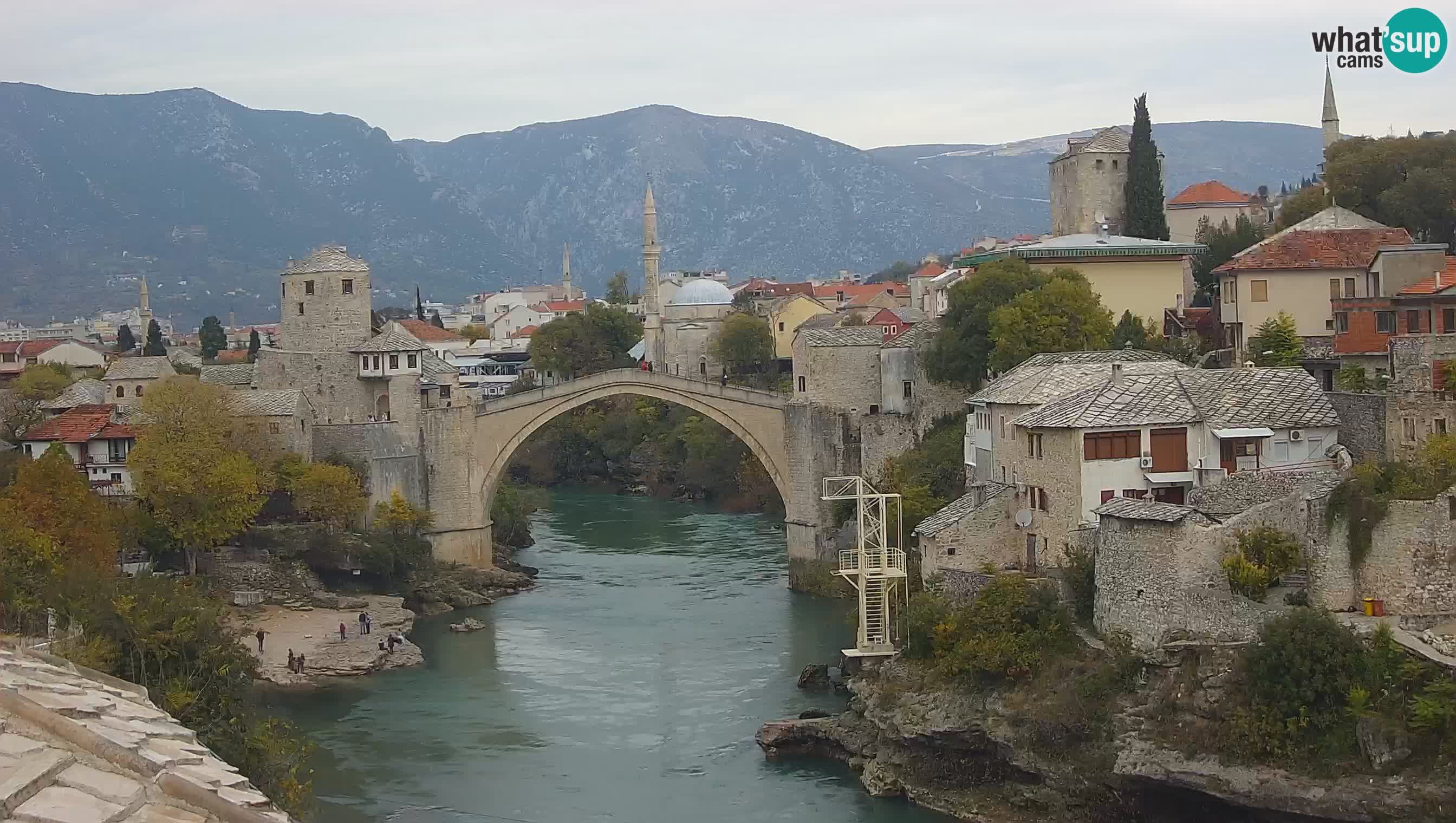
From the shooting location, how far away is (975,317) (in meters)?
43.8

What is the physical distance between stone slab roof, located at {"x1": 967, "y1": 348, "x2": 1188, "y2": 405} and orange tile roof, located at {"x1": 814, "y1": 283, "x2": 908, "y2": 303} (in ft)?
167

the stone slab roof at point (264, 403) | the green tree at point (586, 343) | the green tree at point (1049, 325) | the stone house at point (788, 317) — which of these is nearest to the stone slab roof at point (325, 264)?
the stone slab roof at point (264, 403)

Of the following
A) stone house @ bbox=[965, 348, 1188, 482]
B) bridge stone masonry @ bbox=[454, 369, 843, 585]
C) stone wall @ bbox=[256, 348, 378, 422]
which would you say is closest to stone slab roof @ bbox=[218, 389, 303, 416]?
stone wall @ bbox=[256, 348, 378, 422]

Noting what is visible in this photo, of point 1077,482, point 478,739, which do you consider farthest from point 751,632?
point 1077,482

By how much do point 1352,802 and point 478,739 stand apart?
48.3 feet

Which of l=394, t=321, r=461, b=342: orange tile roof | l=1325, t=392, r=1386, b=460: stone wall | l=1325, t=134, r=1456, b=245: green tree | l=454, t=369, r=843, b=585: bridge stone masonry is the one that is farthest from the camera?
l=394, t=321, r=461, b=342: orange tile roof

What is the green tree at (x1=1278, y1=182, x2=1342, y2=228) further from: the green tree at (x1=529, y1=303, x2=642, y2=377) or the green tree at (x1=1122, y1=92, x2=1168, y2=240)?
the green tree at (x1=529, y1=303, x2=642, y2=377)

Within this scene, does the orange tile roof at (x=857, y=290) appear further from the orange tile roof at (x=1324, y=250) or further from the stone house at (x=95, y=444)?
the orange tile roof at (x=1324, y=250)

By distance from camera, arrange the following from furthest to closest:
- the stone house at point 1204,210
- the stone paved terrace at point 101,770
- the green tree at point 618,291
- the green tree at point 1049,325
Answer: the green tree at point 618,291
the stone house at point 1204,210
the green tree at point 1049,325
the stone paved terrace at point 101,770

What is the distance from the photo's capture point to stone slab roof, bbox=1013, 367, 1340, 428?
29.8 meters

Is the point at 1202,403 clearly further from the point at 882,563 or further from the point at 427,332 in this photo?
the point at 427,332

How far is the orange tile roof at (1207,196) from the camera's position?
221ft

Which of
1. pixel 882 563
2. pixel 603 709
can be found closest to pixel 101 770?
pixel 882 563

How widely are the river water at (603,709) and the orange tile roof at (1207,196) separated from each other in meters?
25.3
